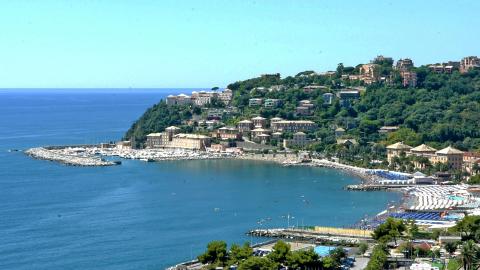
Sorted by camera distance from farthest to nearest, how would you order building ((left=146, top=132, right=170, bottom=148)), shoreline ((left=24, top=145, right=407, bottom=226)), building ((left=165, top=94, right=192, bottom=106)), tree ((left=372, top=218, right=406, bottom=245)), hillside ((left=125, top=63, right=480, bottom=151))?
building ((left=165, top=94, right=192, bottom=106)), building ((left=146, top=132, right=170, bottom=148)), hillside ((left=125, top=63, right=480, bottom=151)), shoreline ((left=24, top=145, right=407, bottom=226)), tree ((left=372, top=218, right=406, bottom=245))

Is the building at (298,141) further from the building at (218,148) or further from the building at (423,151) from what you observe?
the building at (423,151)

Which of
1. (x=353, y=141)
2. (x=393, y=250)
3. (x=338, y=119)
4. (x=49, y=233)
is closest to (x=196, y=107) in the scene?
(x=338, y=119)

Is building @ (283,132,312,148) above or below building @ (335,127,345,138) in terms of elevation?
below

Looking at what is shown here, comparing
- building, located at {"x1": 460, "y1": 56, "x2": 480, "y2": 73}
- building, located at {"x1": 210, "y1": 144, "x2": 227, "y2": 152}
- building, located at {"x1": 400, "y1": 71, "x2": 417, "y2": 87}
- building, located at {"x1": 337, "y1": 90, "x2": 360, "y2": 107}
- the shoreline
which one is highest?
building, located at {"x1": 460, "y1": 56, "x2": 480, "y2": 73}

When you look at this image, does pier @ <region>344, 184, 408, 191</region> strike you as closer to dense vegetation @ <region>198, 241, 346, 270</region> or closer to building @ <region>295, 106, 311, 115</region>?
dense vegetation @ <region>198, 241, 346, 270</region>

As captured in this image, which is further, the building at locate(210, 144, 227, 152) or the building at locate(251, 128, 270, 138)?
the building at locate(251, 128, 270, 138)

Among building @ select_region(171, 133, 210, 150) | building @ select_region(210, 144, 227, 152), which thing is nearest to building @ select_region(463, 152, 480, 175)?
building @ select_region(210, 144, 227, 152)

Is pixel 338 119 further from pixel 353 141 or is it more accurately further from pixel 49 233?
pixel 49 233

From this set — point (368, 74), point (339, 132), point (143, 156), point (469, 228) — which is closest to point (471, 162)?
point (339, 132)
